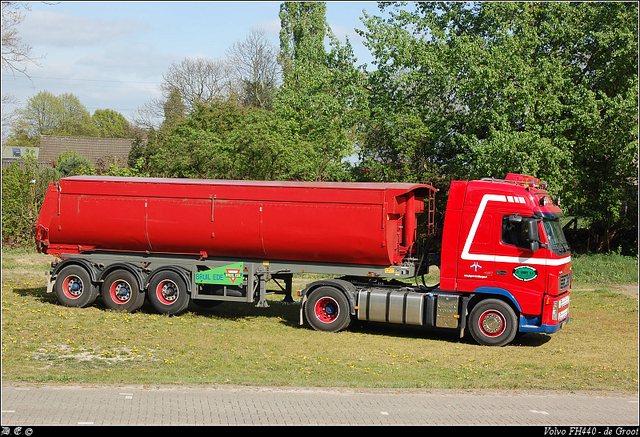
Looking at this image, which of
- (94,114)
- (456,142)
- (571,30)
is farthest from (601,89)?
(94,114)

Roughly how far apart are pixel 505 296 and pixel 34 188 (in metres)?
22.5

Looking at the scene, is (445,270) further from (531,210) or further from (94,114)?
(94,114)

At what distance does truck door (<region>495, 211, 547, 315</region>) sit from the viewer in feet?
42.9

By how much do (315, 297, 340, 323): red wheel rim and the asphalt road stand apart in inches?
212

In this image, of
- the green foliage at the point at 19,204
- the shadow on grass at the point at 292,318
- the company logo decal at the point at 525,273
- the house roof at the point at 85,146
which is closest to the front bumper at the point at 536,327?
the shadow on grass at the point at 292,318

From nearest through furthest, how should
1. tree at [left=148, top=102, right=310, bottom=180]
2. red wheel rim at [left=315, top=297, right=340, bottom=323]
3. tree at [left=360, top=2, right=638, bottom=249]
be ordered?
red wheel rim at [left=315, top=297, right=340, bottom=323]
tree at [left=360, top=2, right=638, bottom=249]
tree at [left=148, top=102, right=310, bottom=180]

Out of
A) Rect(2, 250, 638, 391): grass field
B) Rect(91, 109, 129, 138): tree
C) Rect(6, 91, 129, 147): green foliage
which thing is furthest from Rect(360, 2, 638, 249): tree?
Rect(91, 109, 129, 138): tree

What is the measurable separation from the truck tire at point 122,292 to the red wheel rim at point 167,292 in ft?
1.53

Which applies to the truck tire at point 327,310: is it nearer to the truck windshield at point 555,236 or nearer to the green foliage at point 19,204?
the truck windshield at point 555,236

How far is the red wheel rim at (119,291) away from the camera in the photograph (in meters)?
16.1

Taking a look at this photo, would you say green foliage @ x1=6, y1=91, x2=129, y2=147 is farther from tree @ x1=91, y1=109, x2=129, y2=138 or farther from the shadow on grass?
the shadow on grass

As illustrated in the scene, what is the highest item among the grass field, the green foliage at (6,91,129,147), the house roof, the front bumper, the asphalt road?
the green foliage at (6,91,129,147)

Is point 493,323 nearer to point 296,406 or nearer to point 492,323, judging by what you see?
point 492,323

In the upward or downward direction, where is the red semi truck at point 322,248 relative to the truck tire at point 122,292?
upward
